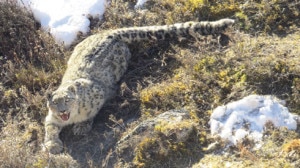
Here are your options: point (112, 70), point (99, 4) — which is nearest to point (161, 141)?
point (112, 70)

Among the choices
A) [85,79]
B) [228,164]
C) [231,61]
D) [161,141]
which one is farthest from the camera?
[85,79]

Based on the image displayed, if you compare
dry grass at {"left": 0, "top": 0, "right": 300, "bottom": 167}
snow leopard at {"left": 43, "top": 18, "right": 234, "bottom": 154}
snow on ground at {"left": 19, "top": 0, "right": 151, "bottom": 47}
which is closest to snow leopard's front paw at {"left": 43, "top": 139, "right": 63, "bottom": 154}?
snow leopard at {"left": 43, "top": 18, "right": 234, "bottom": 154}

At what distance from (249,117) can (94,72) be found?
2865mm

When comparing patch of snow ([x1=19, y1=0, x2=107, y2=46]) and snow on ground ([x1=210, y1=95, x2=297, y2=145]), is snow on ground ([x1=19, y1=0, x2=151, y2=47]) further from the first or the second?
→ snow on ground ([x1=210, y1=95, x2=297, y2=145])

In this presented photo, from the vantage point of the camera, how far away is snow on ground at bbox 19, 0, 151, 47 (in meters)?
9.67

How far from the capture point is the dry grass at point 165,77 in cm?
676

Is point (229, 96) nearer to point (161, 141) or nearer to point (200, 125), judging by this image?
point (200, 125)

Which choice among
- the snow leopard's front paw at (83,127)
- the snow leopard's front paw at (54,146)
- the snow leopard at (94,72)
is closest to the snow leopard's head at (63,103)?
the snow leopard at (94,72)

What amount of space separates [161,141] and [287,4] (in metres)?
3.39

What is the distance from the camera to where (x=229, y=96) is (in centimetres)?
699

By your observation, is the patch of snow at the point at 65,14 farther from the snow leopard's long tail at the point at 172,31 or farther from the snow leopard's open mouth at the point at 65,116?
the snow leopard's open mouth at the point at 65,116

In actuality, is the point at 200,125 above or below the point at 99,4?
below

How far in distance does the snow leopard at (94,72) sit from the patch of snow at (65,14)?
0.91 meters

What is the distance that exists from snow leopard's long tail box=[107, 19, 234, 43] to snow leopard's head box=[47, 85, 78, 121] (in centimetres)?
153
